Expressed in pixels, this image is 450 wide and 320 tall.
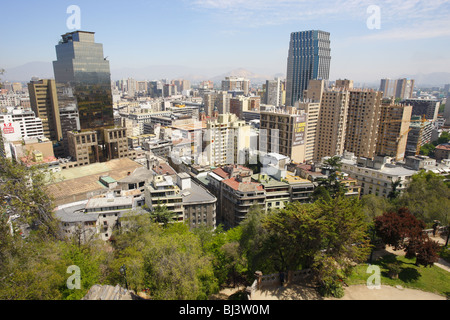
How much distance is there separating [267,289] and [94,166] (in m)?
37.8

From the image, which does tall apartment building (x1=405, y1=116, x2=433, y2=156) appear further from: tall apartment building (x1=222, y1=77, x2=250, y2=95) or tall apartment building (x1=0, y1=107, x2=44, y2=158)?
tall apartment building (x1=222, y1=77, x2=250, y2=95)

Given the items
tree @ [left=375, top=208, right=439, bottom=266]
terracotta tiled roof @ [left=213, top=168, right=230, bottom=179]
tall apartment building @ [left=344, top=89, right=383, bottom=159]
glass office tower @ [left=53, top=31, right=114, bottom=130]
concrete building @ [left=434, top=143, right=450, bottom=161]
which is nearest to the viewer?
tree @ [left=375, top=208, right=439, bottom=266]

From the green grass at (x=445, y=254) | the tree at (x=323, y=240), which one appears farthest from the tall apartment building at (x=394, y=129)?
the tree at (x=323, y=240)

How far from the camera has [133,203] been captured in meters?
29.0

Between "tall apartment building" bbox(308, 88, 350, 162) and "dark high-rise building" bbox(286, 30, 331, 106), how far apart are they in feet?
200

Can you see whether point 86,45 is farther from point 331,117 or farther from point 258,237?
point 258,237

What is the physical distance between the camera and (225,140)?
52781mm

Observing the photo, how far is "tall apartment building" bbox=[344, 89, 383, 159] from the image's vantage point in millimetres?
52531

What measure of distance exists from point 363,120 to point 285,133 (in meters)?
16.6

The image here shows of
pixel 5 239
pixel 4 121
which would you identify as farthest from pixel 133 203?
pixel 4 121

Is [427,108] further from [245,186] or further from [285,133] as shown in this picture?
[245,186]

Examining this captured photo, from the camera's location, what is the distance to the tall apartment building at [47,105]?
63312mm

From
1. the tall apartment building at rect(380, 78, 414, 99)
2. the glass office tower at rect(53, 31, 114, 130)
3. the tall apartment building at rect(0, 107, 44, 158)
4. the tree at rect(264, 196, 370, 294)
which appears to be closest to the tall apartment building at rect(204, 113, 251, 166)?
the glass office tower at rect(53, 31, 114, 130)

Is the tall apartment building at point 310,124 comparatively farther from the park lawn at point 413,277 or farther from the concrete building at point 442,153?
the park lawn at point 413,277
